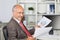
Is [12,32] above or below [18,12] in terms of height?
below

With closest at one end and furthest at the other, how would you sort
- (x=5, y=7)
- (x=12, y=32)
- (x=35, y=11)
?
(x=12, y=32) < (x=5, y=7) < (x=35, y=11)

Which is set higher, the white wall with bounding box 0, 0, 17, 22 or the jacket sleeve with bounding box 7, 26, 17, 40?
the white wall with bounding box 0, 0, 17, 22

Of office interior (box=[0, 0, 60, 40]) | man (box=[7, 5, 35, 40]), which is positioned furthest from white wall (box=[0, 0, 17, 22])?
man (box=[7, 5, 35, 40])

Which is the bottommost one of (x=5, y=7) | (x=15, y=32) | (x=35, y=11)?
(x=15, y=32)

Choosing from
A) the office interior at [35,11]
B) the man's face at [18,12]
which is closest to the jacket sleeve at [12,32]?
the man's face at [18,12]

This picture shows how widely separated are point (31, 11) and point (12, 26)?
272 centimetres

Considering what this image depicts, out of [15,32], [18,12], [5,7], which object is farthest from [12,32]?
[5,7]

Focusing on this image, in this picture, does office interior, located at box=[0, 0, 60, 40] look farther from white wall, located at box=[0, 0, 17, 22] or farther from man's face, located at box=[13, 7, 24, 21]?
man's face, located at box=[13, 7, 24, 21]

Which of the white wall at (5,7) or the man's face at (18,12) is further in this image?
the white wall at (5,7)

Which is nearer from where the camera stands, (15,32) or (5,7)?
(15,32)

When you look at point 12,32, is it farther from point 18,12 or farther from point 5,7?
point 5,7

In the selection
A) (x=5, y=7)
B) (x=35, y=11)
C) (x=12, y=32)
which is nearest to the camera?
(x=12, y=32)

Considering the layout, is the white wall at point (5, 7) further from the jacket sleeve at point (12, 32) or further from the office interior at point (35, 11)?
the jacket sleeve at point (12, 32)

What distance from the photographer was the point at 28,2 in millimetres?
4789
